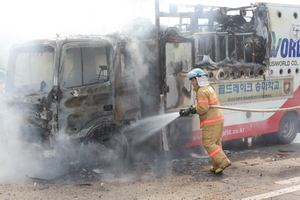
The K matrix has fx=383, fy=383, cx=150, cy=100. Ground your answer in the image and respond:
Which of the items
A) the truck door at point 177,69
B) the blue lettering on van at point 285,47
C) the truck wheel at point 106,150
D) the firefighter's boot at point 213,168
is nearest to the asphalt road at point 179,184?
the firefighter's boot at point 213,168

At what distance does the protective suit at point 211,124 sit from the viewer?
20.5 feet

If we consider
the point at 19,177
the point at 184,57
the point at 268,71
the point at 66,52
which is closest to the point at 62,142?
the point at 19,177

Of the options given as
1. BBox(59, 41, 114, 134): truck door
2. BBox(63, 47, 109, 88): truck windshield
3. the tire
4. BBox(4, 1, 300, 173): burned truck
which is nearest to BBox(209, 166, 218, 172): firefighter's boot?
BBox(4, 1, 300, 173): burned truck

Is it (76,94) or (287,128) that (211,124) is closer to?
(76,94)

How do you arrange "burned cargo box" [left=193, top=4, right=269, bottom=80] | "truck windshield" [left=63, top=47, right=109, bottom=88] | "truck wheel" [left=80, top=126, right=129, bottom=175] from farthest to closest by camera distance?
"burned cargo box" [left=193, top=4, right=269, bottom=80] < "truck wheel" [left=80, top=126, right=129, bottom=175] < "truck windshield" [left=63, top=47, right=109, bottom=88]

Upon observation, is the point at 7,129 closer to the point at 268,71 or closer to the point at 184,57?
the point at 184,57

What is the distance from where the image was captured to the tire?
9281mm

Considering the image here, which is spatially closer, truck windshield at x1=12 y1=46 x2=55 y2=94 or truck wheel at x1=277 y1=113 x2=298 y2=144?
truck windshield at x1=12 y1=46 x2=55 y2=94

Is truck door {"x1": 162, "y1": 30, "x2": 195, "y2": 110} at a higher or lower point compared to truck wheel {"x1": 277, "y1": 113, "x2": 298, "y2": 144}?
higher

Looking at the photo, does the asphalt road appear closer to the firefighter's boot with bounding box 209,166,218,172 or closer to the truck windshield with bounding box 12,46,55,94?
the firefighter's boot with bounding box 209,166,218,172

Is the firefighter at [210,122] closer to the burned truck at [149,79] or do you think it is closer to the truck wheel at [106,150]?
the burned truck at [149,79]

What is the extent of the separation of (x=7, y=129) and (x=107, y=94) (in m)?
1.73

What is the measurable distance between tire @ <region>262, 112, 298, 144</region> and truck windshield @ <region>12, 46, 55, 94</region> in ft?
18.8

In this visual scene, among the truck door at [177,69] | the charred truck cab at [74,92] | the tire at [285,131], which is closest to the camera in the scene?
the charred truck cab at [74,92]
